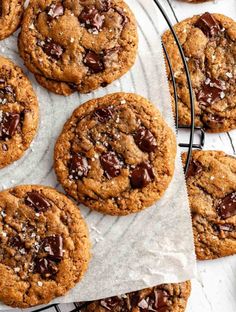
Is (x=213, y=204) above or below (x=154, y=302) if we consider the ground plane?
above

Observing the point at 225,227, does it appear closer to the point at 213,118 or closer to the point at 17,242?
the point at 213,118

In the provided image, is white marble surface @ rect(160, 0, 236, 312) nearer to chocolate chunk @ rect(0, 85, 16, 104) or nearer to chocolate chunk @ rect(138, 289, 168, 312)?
chocolate chunk @ rect(138, 289, 168, 312)

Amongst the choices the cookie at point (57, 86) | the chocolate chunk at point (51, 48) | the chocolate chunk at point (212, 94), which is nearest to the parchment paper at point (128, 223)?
the cookie at point (57, 86)

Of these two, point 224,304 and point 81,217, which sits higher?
point 81,217

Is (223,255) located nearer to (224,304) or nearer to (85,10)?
(224,304)

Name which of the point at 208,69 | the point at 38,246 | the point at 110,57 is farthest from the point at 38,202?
the point at 208,69

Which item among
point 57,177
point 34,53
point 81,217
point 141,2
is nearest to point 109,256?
point 81,217

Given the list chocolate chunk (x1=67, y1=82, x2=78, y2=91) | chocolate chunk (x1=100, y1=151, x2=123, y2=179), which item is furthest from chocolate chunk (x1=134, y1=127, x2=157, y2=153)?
→ chocolate chunk (x1=67, y1=82, x2=78, y2=91)
